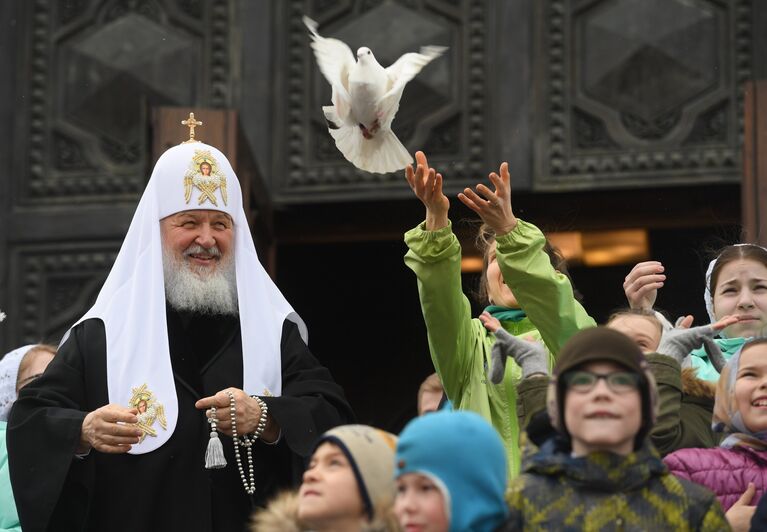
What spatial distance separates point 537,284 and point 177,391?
1.22m

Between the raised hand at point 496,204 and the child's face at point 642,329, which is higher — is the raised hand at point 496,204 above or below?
above

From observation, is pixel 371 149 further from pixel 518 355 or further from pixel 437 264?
pixel 518 355

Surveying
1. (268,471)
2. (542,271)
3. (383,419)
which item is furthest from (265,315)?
(383,419)

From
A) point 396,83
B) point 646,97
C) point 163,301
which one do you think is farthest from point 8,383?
point 646,97

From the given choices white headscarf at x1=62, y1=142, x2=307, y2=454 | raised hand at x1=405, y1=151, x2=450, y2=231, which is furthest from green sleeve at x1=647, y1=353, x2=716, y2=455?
white headscarf at x1=62, y1=142, x2=307, y2=454

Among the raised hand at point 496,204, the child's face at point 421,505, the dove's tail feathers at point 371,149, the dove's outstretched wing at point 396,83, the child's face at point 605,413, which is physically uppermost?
the dove's outstretched wing at point 396,83

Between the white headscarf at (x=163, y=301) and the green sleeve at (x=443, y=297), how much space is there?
1.93 feet

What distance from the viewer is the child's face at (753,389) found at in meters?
5.40

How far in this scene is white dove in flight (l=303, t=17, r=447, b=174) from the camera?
6398 millimetres

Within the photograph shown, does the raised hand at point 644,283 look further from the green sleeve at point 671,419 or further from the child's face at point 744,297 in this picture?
the green sleeve at point 671,419

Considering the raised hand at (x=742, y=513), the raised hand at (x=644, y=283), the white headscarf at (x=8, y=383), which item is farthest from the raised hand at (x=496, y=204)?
the white headscarf at (x=8, y=383)

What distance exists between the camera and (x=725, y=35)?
880cm

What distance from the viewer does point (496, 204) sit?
19.4 feet

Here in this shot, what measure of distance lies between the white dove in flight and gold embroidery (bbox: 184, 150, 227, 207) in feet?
1.40
